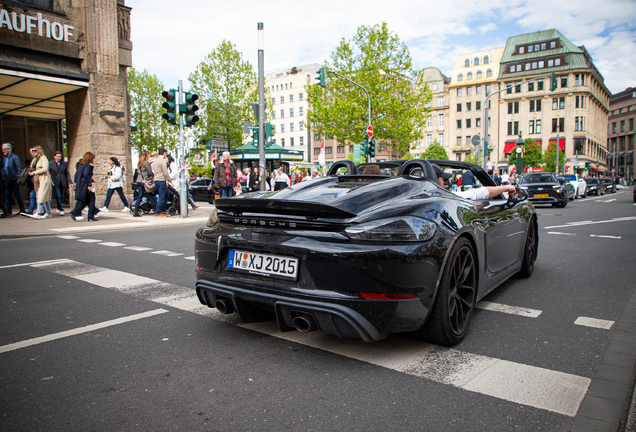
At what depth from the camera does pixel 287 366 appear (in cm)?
280

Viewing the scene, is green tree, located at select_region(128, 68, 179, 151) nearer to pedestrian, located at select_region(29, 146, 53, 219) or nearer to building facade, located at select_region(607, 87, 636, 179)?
pedestrian, located at select_region(29, 146, 53, 219)

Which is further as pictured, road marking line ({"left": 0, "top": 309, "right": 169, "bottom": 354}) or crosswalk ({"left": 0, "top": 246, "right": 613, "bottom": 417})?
road marking line ({"left": 0, "top": 309, "right": 169, "bottom": 354})

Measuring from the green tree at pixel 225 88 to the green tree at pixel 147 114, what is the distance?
6.57 m

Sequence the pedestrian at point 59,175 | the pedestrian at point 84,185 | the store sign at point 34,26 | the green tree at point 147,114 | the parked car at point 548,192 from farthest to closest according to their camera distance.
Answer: the green tree at point 147,114 → the parked car at point 548,192 → the pedestrian at point 59,175 → the store sign at point 34,26 → the pedestrian at point 84,185

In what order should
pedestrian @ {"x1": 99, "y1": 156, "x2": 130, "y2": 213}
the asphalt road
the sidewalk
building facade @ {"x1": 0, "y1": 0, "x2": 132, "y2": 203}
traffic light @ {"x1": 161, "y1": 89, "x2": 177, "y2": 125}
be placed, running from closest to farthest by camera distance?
the asphalt road, the sidewalk, traffic light @ {"x1": 161, "y1": 89, "x2": 177, "y2": 125}, building facade @ {"x1": 0, "y1": 0, "x2": 132, "y2": 203}, pedestrian @ {"x1": 99, "y1": 156, "x2": 130, "y2": 213}

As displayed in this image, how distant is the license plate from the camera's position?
110 inches

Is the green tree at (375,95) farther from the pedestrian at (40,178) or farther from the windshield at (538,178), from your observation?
the pedestrian at (40,178)

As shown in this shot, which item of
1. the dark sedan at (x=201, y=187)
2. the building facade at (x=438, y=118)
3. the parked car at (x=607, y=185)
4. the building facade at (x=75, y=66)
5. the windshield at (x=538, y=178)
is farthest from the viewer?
the building facade at (x=438, y=118)

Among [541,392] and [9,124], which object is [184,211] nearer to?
[9,124]

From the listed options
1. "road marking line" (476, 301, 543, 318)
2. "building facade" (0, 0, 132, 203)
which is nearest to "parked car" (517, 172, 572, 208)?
"building facade" (0, 0, 132, 203)

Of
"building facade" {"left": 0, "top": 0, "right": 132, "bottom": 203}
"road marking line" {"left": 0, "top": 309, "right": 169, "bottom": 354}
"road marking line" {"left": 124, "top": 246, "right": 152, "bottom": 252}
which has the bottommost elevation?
"road marking line" {"left": 0, "top": 309, "right": 169, "bottom": 354}

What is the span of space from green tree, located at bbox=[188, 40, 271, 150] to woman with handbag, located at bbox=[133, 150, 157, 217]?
24.8 meters

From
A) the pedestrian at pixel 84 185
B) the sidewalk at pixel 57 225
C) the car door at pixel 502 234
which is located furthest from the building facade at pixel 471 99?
the car door at pixel 502 234

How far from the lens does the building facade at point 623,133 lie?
121 m
